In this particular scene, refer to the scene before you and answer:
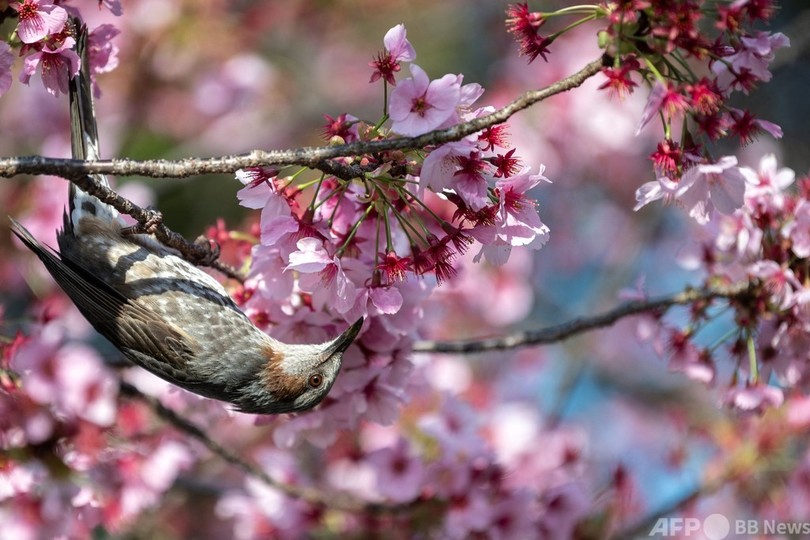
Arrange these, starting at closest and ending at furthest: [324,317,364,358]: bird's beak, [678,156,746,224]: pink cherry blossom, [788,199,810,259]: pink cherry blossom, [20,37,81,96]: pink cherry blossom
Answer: [678,156,746,224]: pink cherry blossom → [20,37,81,96]: pink cherry blossom → [324,317,364,358]: bird's beak → [788,199,810,259]: pink cherry blossom

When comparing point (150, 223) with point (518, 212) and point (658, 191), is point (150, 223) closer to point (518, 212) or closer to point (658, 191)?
point (518, 212)

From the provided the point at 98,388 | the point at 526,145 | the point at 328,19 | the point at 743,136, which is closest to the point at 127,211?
the point at 98,388

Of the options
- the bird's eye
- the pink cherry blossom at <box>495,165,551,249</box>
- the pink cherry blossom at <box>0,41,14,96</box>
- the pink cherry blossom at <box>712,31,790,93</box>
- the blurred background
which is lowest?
the bird's eye

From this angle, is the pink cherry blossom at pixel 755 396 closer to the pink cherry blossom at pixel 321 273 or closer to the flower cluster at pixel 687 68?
the flower cluster at pixel 687 68

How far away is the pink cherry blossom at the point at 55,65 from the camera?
234cm

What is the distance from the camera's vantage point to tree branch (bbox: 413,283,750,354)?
290 centimetres

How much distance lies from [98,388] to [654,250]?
19.8 ft

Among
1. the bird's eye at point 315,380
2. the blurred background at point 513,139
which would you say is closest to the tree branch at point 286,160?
the bird's eye at point 315,380

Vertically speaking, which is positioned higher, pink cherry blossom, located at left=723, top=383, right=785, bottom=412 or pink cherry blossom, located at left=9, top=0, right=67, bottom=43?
pink cherry blossom, located at left=9, top=0, right=67, bottom=43

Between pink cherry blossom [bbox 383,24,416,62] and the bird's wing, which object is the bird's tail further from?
pink cherry blossom [bbox 383,24,416,62]

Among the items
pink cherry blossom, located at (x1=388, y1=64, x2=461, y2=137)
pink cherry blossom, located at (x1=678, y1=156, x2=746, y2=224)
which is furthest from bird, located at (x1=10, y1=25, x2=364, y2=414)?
pink cherry blossom, located at (x1=678, y1=156, x2=746, y2=224)

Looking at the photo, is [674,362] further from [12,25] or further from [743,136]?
[12,25]

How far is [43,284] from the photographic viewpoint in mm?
4762

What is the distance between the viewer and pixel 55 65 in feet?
7.86
